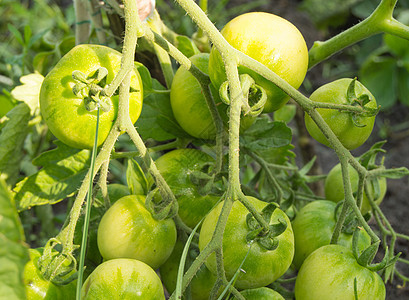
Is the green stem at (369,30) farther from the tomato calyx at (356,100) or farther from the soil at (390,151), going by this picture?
the soil at (390,151)

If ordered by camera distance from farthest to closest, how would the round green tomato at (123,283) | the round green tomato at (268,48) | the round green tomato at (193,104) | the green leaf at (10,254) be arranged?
the round green tomato at (193,104) → the round green tomato at (268,48) → the round green tomato at (123,283) → the green leaf at (10,254)

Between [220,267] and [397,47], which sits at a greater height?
[220,267]

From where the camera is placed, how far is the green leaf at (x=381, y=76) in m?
2.35

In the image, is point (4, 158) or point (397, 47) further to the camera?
point (397, 47)

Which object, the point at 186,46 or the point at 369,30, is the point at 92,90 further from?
the point at 369,30

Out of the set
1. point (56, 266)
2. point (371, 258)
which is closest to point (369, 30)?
point (371, 258)

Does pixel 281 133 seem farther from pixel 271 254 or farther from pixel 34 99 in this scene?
pixel 34 99

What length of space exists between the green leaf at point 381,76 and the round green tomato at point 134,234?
1.96 metres

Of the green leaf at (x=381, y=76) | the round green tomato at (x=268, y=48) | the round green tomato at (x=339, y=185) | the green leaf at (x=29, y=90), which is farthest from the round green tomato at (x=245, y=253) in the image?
the green leaf at (x=381, y=76)

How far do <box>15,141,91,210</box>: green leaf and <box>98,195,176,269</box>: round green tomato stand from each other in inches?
8.2

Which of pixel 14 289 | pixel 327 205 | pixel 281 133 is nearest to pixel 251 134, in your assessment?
pixel 281 133

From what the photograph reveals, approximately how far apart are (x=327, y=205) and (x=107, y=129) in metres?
0.44

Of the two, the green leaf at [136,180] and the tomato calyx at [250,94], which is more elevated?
the tomato calyx at [250,94]

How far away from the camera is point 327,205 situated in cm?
84
